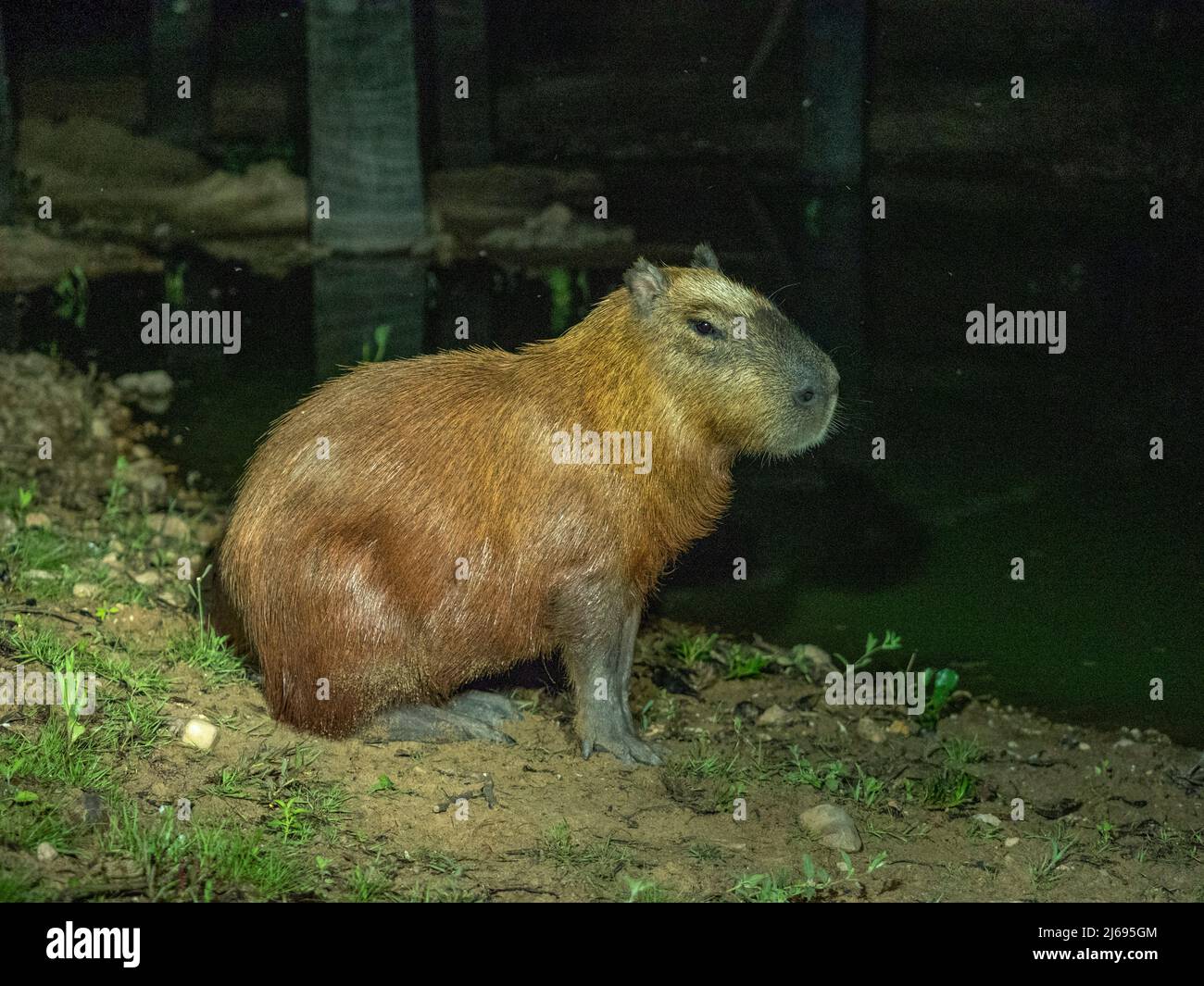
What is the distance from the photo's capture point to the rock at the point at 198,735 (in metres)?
4.96

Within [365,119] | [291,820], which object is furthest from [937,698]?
[365,119]

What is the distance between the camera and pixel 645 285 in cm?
532

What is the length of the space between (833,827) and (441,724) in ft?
4.55

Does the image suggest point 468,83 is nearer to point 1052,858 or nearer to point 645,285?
point 645,285

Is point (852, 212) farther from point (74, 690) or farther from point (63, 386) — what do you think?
point (74, 690)

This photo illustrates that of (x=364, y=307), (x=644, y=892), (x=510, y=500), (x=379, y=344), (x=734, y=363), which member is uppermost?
(x=364, y=307)

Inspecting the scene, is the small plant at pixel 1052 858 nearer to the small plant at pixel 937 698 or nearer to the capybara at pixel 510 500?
the small plant at pixel 937 698

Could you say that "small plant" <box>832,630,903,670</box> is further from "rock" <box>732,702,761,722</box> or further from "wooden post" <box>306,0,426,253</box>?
"wooden post" <box>306,0,426,253</box>

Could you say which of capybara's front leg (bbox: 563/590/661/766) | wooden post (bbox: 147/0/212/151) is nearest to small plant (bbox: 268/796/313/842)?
capybara's front leg (bbox: 563/590/661/766)

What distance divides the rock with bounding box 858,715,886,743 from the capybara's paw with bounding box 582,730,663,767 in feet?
3.13

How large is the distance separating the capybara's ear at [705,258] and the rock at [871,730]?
1.85 meters

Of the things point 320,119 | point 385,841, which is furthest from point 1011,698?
point 320,119

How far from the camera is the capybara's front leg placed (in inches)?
209

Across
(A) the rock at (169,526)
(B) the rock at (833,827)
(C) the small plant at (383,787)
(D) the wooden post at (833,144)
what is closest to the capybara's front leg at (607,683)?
(B) the rock at (833,827)
